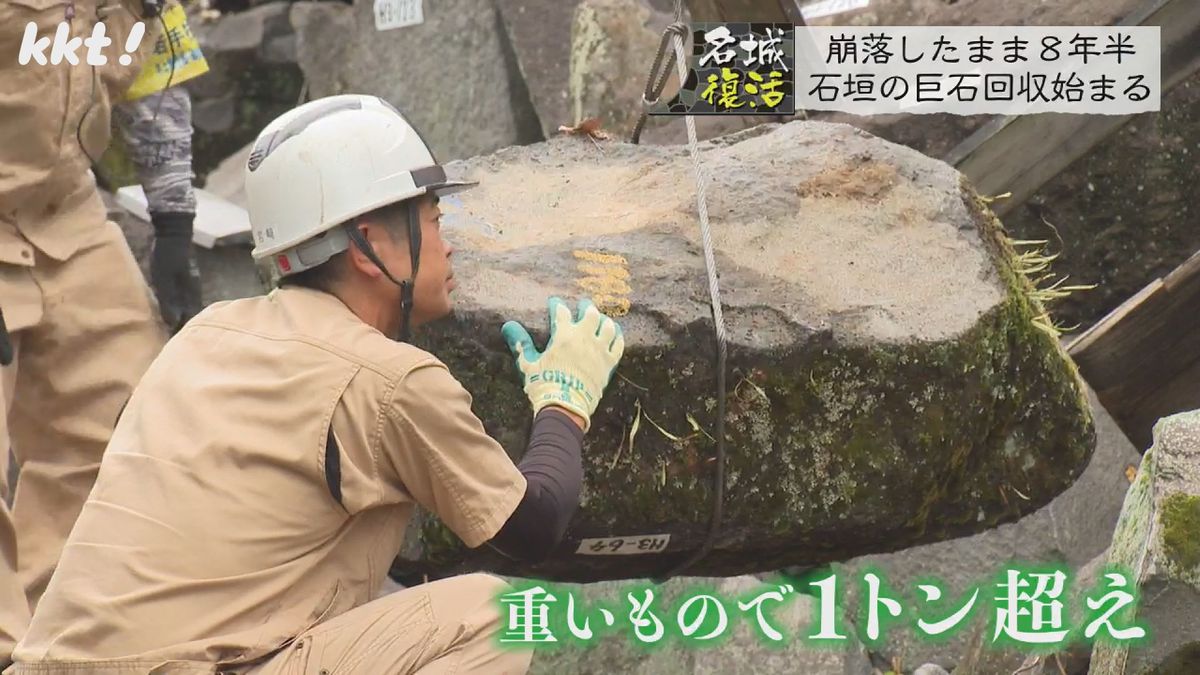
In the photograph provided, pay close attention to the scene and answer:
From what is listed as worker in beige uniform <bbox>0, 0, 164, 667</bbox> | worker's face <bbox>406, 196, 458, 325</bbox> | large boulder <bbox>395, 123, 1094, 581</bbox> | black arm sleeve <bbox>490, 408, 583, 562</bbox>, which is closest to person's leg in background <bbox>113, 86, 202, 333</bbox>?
worker in beige uniform <bbox>0, 0, 164, 667</bbox>

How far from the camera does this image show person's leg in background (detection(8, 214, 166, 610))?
4453 millimetres

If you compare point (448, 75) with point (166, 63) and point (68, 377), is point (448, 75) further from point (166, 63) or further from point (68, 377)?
point (68, 377)

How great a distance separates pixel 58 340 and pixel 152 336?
0.28 metres

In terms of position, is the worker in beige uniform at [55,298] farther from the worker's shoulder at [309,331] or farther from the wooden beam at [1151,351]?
the wooden beam at [1151,351]

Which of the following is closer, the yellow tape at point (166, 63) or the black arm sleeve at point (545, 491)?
the black arm sleeve at point (545, 491)

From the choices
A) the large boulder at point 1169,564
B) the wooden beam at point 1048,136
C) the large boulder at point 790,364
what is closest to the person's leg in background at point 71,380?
the large boulder at point 790,364

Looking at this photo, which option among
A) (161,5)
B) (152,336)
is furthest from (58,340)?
(161,5)

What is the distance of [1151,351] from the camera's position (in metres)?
4.32

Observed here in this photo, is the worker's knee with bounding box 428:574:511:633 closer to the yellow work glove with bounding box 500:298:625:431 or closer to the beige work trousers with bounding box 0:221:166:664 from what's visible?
the yellow work glove with bounding box 500:298:625:431

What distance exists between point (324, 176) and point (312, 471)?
0.55 m

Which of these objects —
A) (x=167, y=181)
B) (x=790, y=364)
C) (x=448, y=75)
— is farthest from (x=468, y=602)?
(x=448, y=75)

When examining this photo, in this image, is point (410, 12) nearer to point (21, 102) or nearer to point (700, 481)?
point (21, 102)

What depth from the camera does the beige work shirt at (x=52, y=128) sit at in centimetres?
421

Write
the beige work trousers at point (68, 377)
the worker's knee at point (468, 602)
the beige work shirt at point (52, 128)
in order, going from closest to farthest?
the worker's knee at point (468, 602), the beige work shirt at point (52, 128), the beige work trousers at point (68, 377)
